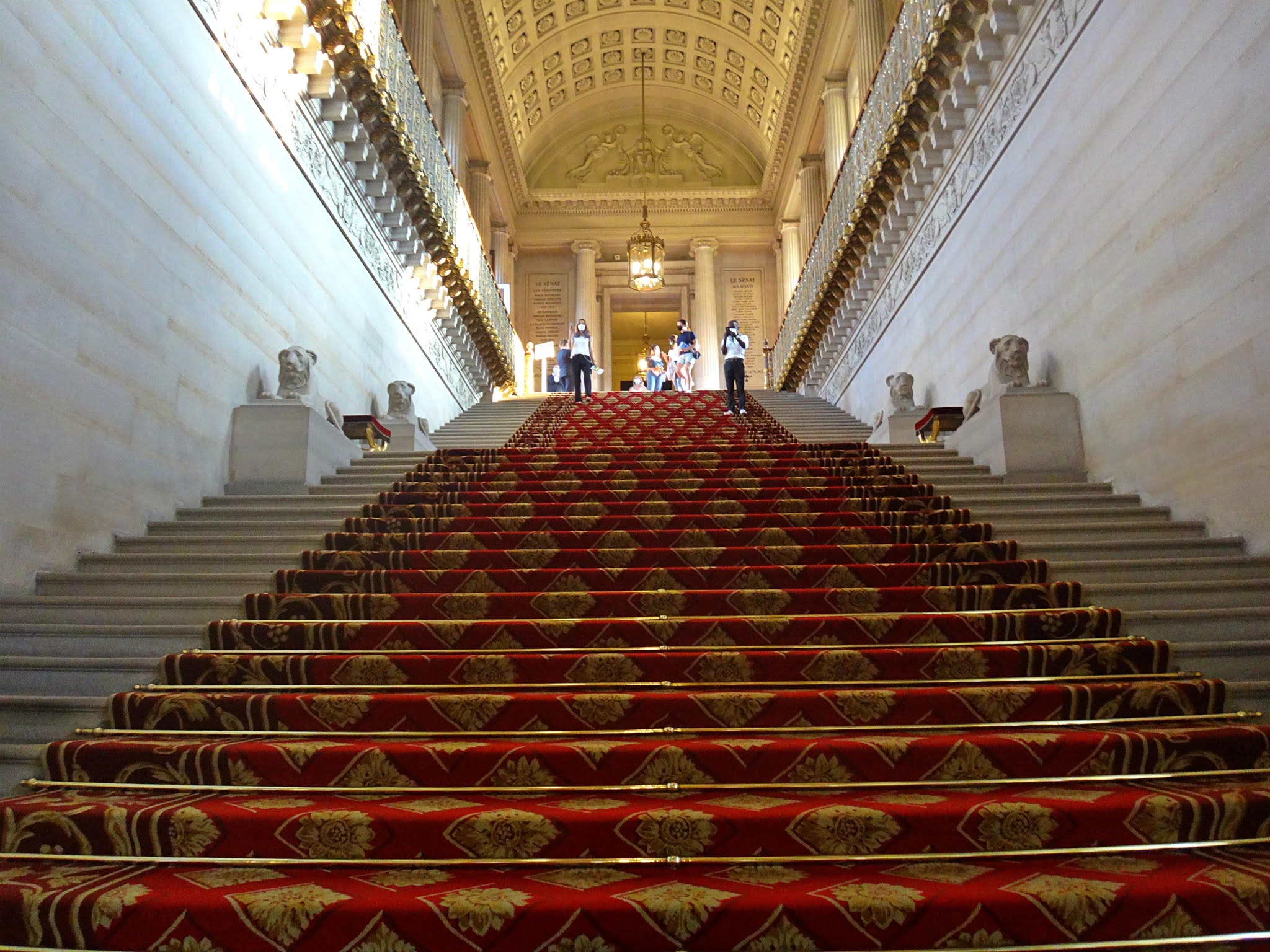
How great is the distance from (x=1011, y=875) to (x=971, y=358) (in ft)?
22.3

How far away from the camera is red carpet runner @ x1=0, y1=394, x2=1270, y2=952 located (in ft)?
6.76

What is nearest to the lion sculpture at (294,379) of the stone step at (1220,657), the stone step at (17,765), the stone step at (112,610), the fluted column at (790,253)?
the stone step at (112,610)

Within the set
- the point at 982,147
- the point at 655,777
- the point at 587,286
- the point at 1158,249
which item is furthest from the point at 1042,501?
the point at 587,286

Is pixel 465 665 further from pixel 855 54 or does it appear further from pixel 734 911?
pixel 855 54

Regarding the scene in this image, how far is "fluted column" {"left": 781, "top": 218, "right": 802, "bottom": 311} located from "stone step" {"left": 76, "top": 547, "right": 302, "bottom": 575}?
672 inches

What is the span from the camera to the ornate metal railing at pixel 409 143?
27.7 feet

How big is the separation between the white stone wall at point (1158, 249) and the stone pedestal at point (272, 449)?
17.4 ft

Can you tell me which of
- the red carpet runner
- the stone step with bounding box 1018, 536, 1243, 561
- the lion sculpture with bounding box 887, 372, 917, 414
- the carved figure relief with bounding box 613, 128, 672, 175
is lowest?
the red carpet runner

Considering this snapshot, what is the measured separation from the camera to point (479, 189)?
18969 mm

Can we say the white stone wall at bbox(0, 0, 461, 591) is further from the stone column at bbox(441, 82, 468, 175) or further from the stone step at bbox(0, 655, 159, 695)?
the stone column at bbox(441, 82, 468, 175)

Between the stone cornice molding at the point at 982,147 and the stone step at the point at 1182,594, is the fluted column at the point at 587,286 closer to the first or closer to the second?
the stone cornice molding at the point at 982,147

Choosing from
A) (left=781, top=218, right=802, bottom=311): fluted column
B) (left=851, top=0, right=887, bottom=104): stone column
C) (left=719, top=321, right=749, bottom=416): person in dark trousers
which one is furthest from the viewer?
(left=781, top=218, right=802, bottom=311): fluted column

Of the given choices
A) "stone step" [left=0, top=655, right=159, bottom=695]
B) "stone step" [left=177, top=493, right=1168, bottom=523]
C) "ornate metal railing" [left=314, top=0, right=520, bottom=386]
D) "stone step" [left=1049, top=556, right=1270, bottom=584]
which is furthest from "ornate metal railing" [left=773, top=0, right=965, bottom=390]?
"stone step" [left=0, top=655, right=159, bottom=695]

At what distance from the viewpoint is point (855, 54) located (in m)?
15.7
